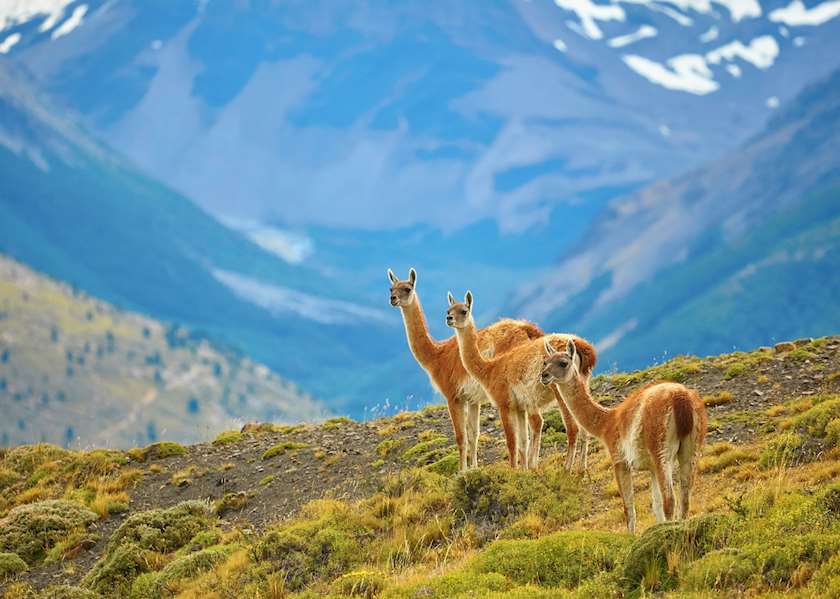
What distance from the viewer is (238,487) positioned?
2439cm

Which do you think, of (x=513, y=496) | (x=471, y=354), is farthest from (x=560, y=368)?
(x=471, y=354)

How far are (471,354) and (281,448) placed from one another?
664 centimetres

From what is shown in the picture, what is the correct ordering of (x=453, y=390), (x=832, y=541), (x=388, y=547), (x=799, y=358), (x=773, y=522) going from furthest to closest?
(x=799, y=358) → (x=453, y=390) → (x=388, y=547) → (x=773, y=522) → (x=832, y=541)

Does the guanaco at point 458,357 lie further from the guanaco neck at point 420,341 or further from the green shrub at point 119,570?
the green shrub at point 119,570

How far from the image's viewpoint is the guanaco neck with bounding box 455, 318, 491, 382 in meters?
21.0

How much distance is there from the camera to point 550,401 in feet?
64.6

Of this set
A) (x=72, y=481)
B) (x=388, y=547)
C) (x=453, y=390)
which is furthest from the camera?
(x=72, y=481)

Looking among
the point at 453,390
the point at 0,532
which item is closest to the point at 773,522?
the point at 453,390

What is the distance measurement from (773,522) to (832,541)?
3.70 feet

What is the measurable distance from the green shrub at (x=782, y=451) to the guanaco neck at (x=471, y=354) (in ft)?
16.8

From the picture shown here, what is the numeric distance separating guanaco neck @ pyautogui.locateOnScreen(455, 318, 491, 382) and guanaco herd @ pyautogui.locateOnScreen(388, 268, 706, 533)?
0.02 metres

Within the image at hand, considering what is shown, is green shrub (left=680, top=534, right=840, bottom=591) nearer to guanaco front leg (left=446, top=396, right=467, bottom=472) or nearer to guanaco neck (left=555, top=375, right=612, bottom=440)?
guanaco neck (left=555, top=375, right=612, bottom=440)

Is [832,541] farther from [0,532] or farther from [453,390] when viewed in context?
[0,532]

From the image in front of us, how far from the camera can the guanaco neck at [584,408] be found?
56.3ft
